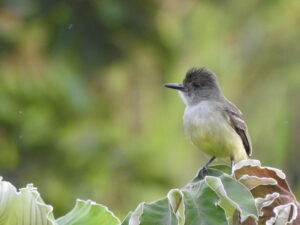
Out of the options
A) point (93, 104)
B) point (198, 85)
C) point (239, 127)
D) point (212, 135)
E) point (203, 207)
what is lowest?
point (203, 207)

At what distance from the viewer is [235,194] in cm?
242

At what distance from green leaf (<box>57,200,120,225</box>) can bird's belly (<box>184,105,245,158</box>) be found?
1.84m

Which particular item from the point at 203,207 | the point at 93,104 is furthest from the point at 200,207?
the point at 93,104

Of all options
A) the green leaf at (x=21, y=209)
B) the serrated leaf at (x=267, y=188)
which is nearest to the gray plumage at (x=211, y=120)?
the serrated leaf at (x=267, y=188)

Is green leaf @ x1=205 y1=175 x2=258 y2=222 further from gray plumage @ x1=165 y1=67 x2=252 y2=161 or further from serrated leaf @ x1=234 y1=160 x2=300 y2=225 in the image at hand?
gray plumage @ x1=165 y1=67 x2=252 y2=161

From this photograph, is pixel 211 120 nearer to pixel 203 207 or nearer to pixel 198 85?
pixel 198 85

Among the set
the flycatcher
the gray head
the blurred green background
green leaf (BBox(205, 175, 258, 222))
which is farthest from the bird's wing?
the blurred green background

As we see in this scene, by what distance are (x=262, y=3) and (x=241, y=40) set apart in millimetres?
1332

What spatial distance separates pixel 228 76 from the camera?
10711mm

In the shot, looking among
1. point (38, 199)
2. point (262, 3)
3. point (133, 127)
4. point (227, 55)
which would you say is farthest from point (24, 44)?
point (38, 199)

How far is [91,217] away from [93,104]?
18.4ft

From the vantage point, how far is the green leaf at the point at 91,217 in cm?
247

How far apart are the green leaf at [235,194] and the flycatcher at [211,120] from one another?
156 centimetres

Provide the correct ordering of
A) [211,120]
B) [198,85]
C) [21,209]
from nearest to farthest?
[21,209]
[211,120]
[198,85]
